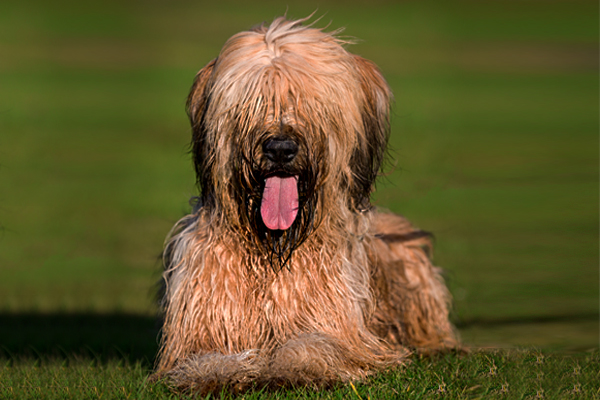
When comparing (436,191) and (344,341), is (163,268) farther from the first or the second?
(436,191)

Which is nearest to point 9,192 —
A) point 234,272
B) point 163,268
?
point 163,268

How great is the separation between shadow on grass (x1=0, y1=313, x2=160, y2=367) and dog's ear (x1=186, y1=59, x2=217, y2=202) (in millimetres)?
1231

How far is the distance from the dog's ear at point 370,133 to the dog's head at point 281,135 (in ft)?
0.05

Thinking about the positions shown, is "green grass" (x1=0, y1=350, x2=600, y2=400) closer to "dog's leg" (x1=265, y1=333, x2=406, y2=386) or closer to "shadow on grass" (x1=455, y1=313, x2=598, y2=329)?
"dog's leg" (x1=265, y1=333, x2=406, y2=386)

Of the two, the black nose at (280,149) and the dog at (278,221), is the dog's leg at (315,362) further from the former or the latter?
the black nose at (280,149)

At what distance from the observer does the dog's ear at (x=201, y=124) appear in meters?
4.86

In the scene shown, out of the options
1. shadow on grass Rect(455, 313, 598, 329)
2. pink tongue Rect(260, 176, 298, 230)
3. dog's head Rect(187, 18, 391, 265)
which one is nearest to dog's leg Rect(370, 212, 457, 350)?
shadow on grass Rect(455, 313, 598, 329)

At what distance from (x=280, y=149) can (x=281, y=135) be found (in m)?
0.09

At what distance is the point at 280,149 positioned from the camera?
444 centimetres

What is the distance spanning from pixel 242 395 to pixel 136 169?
12706 mm

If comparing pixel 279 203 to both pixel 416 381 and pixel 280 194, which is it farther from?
pixel 416 381

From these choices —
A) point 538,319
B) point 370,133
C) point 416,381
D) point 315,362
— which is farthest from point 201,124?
point 538,319

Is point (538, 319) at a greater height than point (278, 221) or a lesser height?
lesser

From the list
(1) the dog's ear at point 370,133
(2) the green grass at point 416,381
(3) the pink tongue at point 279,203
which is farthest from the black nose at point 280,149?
(2) the green grass at point 416,381
